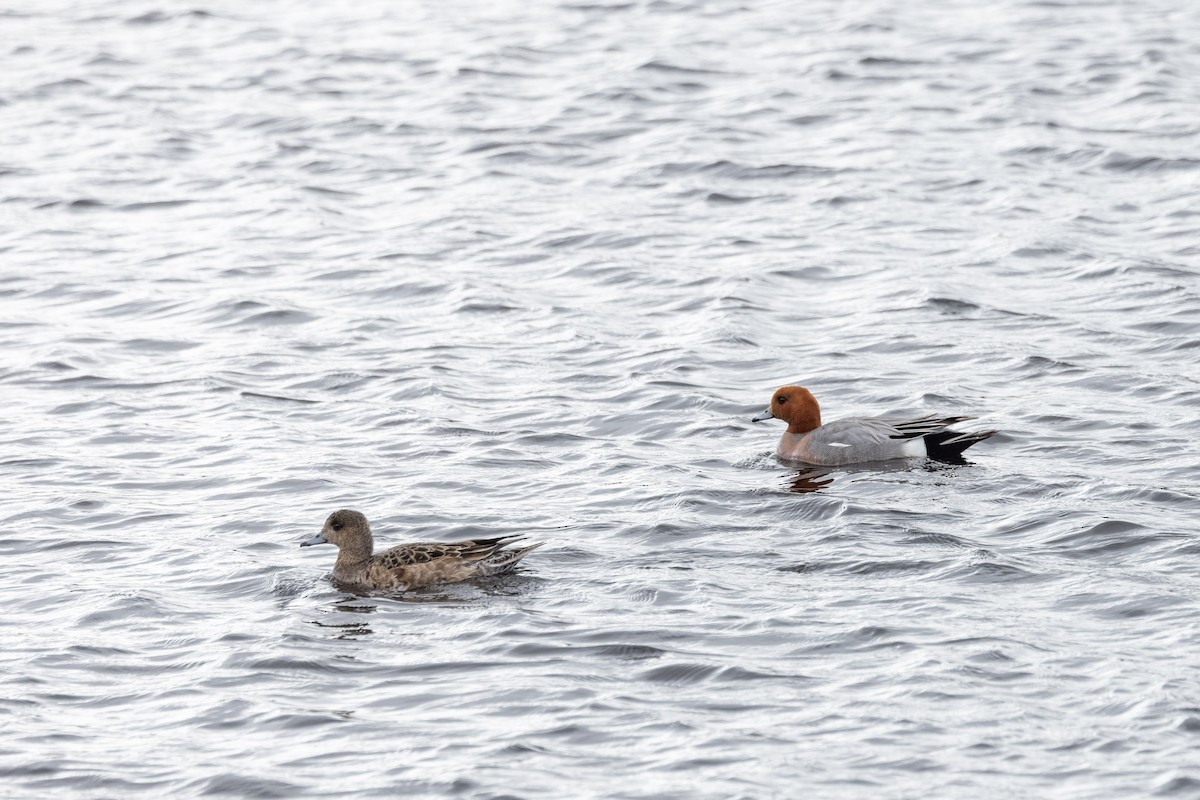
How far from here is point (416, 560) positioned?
468 inches

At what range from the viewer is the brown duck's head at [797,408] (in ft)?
49.1

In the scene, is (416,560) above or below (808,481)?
above

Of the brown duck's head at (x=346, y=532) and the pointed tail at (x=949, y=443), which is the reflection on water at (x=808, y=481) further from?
the brown duck's head at (x=346, y=532)

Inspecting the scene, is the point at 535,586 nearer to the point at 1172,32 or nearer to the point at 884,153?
the point at 884,153

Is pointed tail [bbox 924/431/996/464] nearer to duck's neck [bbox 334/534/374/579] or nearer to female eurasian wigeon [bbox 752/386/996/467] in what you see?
female eurasian wigeon [bbox 752/386/996/467]

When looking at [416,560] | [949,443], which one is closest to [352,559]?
[416,560]

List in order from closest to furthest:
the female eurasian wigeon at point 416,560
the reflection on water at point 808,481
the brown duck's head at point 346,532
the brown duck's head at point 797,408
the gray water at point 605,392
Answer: the gray water at point 605,392
the female eurasian wigeon at point 416,560
the brown duck's head at point 346,532
the reflection on water at point 808,481
the brown duck's head at point 797,408

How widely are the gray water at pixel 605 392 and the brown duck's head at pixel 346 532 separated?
Result: 283mm

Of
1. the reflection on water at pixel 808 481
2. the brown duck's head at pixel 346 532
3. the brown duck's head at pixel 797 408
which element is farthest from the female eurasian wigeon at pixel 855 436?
the brown duck's head at pixel 346 532

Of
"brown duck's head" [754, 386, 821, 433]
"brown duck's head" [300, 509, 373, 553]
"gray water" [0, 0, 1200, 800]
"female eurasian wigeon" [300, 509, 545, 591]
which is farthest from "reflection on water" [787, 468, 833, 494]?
"brown duck's head" [300, 509, 373, 553]

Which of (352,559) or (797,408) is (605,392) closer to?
(797,408)

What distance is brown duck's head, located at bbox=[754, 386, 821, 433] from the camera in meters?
15.0

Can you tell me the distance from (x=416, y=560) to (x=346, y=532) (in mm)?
602

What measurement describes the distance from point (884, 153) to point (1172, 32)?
758cm
